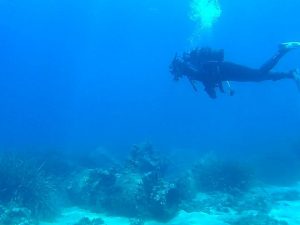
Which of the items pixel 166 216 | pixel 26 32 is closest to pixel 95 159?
pixel 166 216

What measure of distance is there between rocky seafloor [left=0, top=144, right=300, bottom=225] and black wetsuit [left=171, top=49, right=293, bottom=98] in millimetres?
3928

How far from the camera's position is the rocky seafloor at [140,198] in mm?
13391

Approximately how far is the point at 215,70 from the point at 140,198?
511 cm

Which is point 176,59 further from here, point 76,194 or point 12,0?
point 12,0

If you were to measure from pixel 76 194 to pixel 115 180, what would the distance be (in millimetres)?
2091

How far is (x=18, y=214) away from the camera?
1273 cm

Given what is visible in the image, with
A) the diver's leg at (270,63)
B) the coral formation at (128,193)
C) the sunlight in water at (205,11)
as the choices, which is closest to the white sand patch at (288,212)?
the coral formation at (128,193)

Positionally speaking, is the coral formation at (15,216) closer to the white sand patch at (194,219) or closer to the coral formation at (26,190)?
the coral formation at (26,190)

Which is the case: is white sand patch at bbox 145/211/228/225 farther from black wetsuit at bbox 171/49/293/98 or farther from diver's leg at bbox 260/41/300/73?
diver's leg at bbox 260/41/300/73

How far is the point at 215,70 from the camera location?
12648mm

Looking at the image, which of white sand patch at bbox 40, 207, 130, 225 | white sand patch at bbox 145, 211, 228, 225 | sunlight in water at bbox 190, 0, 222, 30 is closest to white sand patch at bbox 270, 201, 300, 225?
white sand patch at bbox 145, 211, 228, 225

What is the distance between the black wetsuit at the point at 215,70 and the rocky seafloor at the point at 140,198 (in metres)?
3.93

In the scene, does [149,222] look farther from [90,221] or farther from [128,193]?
[90,221]

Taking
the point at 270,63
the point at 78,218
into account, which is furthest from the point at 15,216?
the point at 270,63
